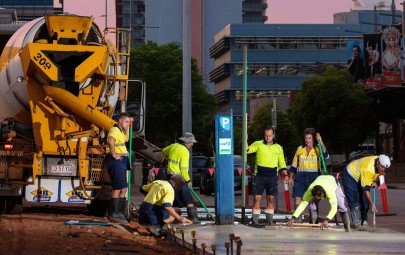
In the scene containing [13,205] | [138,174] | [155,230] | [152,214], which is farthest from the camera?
[138,174]

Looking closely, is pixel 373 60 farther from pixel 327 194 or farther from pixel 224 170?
pixel 327 194

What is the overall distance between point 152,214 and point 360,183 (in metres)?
3.95

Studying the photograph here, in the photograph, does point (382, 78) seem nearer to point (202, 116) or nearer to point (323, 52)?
point (202, 116)

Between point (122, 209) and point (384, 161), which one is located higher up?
point (384, 161)

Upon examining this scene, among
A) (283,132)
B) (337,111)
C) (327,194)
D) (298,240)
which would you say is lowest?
(298,240)

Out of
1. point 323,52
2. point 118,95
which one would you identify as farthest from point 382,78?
point 323,52

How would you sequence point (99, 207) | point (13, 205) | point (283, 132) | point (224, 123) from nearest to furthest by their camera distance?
point (224, 123) → point (13, 205) → point (99, 207) → point (283, 132)

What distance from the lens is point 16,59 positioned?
75.5 feet

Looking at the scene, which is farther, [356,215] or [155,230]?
[356,215]

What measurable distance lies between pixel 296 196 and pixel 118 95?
380 cm

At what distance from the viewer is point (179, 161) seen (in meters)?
22.8

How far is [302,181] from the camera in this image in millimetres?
23031

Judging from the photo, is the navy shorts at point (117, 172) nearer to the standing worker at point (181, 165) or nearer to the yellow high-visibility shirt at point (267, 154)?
the standing worker at point (181, 165)

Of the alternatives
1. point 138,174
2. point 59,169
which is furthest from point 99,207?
point 138,174
